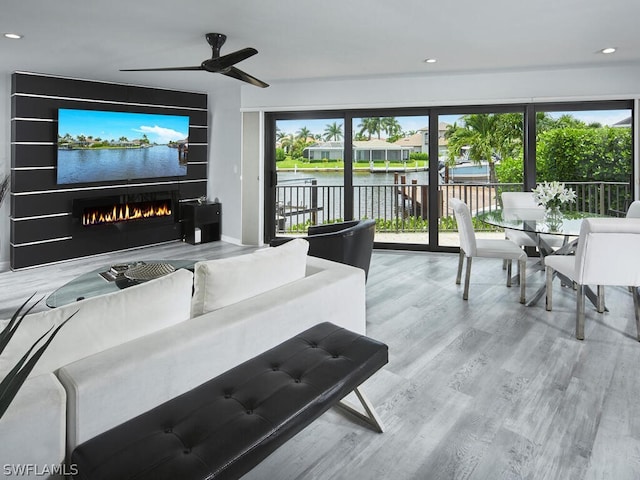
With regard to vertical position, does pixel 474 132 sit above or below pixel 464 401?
above

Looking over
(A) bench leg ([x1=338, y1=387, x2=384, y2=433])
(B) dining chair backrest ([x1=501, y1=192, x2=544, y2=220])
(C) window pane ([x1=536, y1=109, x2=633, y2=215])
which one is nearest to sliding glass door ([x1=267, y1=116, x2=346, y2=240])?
(B) dining chair backrest ([x1=501, y1=192, x2=544, y2=220])

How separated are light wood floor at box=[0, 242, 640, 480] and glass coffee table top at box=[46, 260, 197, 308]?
0.92 meters

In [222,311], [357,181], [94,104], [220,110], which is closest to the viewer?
[222,311]

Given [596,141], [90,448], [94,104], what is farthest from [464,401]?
[94,104]

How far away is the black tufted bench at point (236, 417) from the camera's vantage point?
1339 mm

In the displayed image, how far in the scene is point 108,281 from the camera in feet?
11.7

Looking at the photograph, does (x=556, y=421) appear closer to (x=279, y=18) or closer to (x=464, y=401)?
(x=464, y=401)

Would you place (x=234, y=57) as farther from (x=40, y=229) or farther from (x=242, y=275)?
(x=40, y=229)

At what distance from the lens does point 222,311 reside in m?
1.99

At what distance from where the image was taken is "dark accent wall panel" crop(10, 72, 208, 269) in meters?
5.47

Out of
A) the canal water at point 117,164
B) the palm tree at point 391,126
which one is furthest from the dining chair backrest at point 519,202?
the canal water at point 117,164

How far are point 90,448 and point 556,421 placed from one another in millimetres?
2093

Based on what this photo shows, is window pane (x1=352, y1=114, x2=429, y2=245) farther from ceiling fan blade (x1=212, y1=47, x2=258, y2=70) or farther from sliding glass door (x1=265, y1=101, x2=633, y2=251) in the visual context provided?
ceiling fan blade (x1=212, y1=47, x2=258, y2=70)

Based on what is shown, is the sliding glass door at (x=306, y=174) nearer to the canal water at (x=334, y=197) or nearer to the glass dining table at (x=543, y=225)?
the canal water at (x=334, y=197)
